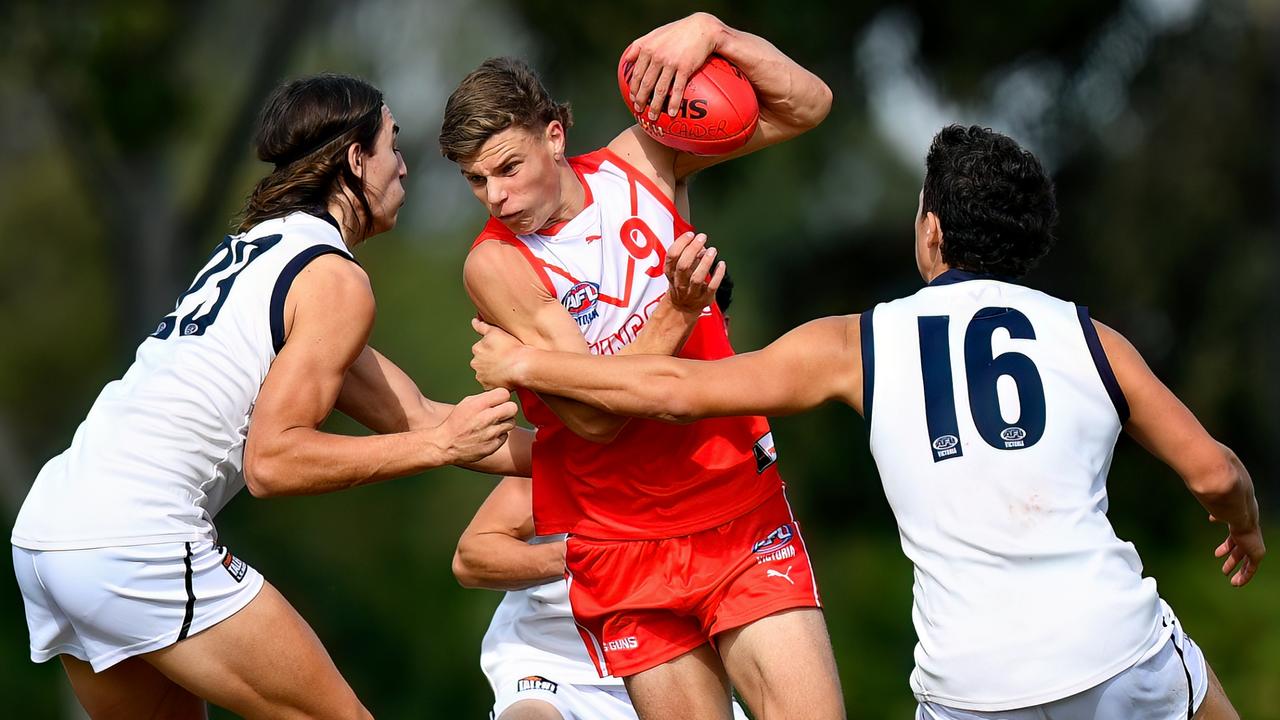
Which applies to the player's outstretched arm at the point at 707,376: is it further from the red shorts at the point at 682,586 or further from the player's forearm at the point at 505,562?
the player's forearm at the point at 505,562

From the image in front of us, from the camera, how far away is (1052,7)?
12578 millimetres

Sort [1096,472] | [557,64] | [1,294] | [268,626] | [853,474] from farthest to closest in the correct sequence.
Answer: [1,294] → [853,474] → [557,64] → [268,626] → [1096,472]

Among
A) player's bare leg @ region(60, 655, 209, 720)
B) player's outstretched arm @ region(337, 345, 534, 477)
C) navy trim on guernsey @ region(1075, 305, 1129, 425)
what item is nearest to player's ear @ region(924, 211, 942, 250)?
navy trim on guernsey @ region(1075, 305, 1129, 425)

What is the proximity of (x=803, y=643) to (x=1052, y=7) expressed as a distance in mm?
9961

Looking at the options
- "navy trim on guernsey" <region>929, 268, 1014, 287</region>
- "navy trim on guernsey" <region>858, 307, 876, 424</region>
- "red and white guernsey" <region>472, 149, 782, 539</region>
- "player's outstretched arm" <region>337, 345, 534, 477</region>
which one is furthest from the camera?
"player's outstretched arm" <region>337, 345, 534, 477</region>

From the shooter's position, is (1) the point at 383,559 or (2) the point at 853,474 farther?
(1) the point at 383,559

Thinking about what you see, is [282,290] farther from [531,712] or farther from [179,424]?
[531,712]

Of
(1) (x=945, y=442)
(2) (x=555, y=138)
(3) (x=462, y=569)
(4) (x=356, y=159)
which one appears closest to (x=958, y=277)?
(1) (x=945, y=442)

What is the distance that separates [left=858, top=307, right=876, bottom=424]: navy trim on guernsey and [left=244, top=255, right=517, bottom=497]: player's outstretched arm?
3.28 ft

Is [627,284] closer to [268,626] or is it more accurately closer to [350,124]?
[350,124]

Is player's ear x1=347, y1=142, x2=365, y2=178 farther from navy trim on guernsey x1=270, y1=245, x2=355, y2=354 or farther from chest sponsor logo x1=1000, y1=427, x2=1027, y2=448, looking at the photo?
chest sponsor logo x1=1000, y1=427, x2=1027, y2=448

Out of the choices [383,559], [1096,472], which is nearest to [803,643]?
[1096,472]

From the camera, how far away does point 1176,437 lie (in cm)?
363

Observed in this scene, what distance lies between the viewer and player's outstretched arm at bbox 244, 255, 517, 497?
388cm
